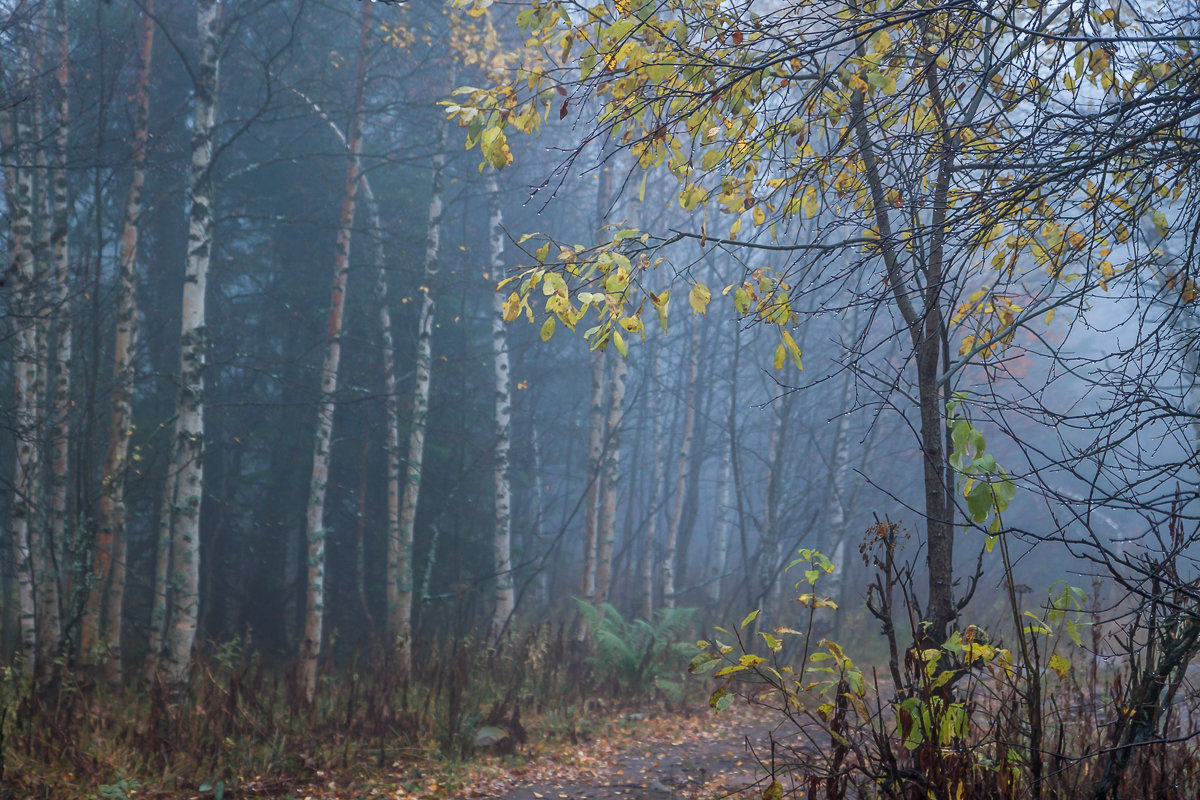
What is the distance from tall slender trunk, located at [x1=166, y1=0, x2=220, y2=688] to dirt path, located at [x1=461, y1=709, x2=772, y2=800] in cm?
355

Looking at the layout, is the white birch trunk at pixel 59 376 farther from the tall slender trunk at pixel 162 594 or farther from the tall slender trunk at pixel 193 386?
the tall slender trunk at pixel 193 386

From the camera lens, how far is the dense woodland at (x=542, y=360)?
3146 millimetres

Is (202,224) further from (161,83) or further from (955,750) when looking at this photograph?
(955,750)

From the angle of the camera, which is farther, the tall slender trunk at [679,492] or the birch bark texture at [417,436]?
the tall slender trunk at [679,492]

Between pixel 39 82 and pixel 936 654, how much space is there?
9.22m

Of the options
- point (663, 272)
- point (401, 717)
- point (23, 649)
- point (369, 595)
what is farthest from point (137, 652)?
point (663, 272)

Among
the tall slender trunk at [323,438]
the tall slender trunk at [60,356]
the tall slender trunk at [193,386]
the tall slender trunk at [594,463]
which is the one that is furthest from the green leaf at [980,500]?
the tall slender trunk at [594,463]

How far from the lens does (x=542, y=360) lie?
55.7 ft

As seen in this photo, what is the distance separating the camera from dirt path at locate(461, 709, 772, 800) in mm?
5918

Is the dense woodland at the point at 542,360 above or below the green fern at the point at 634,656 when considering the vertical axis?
above

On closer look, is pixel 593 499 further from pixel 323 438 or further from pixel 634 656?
pixel 323 438

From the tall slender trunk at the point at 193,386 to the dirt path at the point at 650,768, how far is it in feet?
11.6

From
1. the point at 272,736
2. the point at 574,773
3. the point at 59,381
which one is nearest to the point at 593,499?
the point at 574,773

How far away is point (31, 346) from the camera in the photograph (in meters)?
8.05
